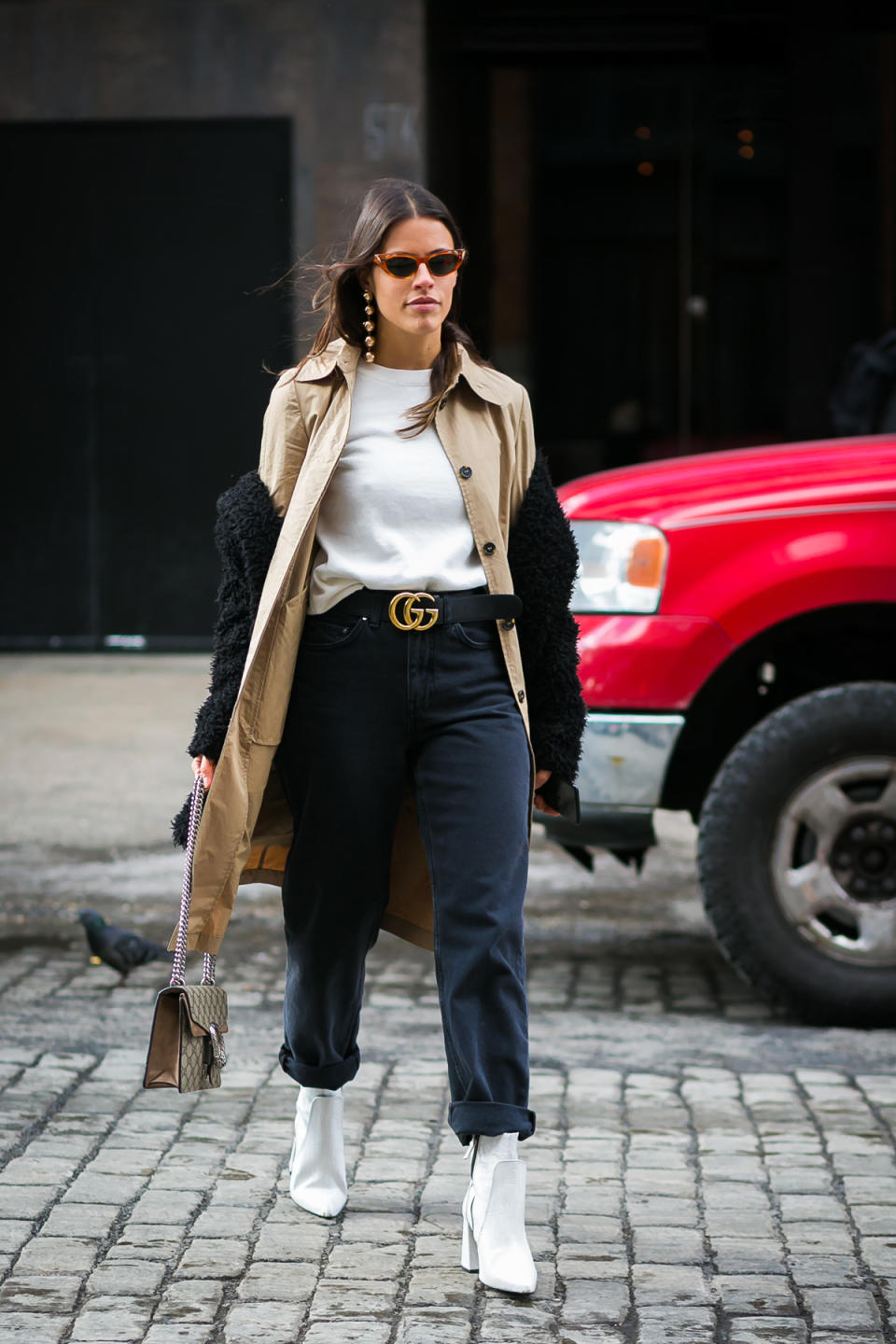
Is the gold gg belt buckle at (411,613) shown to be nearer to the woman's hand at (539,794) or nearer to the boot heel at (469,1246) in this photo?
the woman's hand at (539,794)

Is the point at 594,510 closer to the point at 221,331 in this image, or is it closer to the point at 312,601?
the point at 312,601

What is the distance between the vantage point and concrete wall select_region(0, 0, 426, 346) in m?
11.0

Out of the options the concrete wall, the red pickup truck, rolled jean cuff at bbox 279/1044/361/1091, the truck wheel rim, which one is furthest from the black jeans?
the concrete wall

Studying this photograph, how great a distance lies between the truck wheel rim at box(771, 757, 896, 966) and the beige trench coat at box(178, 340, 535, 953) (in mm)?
1957

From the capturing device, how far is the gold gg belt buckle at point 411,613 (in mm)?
3570

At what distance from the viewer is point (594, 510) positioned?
18.6 feet

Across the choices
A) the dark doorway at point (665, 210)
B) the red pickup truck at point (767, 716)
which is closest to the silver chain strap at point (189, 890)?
the red pickup truck at point (767, 716)

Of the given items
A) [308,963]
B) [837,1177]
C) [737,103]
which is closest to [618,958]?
[837,1177]

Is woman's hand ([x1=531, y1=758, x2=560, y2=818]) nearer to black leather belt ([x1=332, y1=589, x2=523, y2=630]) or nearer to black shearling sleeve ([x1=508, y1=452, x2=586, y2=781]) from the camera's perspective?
black shearling sleeve ([x1=508, y1=452, x2=586, y2=781])

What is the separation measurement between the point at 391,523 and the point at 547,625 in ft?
1.20

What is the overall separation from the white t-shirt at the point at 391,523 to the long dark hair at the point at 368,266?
7 cm

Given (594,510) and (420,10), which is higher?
(420,10)

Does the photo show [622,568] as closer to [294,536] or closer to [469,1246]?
[294,536]

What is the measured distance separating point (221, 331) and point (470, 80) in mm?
2473
